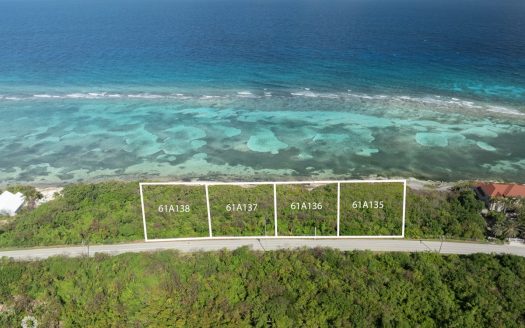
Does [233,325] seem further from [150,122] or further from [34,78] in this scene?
[34,78]

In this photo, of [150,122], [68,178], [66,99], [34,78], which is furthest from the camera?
[34,78]

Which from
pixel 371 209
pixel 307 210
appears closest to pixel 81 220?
pixel 307 210

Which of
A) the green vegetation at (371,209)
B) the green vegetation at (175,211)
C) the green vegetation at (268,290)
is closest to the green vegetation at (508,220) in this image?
the green vegetation at (268,290)

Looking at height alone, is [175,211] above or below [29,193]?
below

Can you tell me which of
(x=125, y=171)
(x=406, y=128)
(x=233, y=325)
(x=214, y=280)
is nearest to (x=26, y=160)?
(x=125, y=171)

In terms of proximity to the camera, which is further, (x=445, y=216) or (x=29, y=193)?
(x=29, y=193)

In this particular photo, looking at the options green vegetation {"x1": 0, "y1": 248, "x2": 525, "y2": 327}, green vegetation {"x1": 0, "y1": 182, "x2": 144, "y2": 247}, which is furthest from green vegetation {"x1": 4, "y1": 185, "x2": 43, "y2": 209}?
green vegetation {"x1": 0, "y1": 248, "x2": 525, "y2": 327}

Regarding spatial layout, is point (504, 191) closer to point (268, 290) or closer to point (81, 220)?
point (268, 290)

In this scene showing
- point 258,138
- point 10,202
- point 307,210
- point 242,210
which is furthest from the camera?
point 258,138
